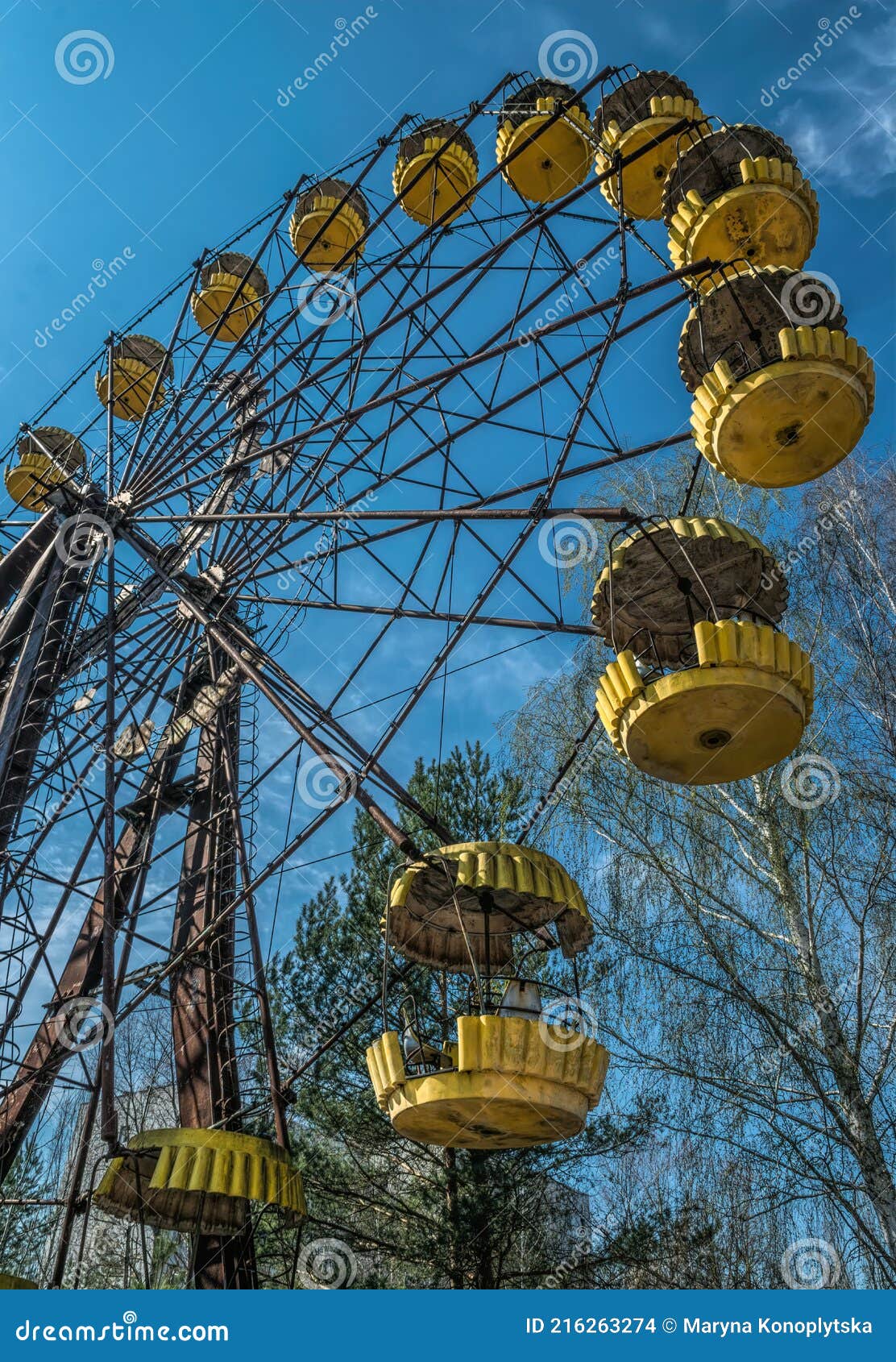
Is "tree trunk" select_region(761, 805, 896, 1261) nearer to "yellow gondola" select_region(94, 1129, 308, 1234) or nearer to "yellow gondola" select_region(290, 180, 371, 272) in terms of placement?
"yellow gondola" select_region(94, 1129, 308, 1234)

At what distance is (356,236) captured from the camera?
44.2 ft

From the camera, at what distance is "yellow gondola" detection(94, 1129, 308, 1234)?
764cm

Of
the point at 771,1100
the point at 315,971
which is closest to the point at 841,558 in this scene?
the point at 771,1100

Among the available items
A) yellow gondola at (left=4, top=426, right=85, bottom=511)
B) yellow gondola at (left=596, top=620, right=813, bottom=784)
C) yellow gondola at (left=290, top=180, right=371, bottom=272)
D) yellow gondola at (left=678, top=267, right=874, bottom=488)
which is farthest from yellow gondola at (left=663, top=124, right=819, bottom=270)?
yellow gondola at (left=4, top=426, right=85, bottom=511)

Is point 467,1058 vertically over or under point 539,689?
under

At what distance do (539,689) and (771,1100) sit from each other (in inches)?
250

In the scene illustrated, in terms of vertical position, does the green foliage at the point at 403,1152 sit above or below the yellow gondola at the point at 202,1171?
above

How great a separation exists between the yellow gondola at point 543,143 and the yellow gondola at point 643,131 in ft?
1.55

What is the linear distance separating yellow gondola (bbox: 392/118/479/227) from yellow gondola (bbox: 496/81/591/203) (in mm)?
853

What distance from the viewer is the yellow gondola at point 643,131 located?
1020 centimetres

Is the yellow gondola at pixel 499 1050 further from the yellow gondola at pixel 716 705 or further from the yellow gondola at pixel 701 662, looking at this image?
the yellow gondola at pixel 701 662

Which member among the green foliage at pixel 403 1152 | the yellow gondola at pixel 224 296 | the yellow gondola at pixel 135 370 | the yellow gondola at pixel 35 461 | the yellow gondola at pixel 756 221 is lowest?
the green foliage at pixel 403 1152

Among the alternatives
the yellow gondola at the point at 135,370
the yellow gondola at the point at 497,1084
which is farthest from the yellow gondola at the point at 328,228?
the yellow gondola at the point at 497,1084

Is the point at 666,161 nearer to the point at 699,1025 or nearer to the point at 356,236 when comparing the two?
the point at 356,236
